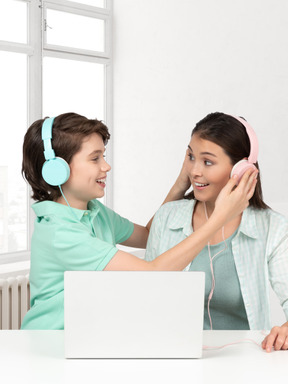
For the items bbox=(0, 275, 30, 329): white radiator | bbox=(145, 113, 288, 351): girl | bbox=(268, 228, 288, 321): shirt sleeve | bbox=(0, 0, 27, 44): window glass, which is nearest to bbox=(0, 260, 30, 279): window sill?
bbox=(0, 275, 30, 329): white radiator

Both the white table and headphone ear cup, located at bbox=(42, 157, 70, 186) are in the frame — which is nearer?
the white table

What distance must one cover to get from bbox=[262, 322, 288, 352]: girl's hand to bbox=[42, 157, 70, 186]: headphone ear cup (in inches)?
30.5

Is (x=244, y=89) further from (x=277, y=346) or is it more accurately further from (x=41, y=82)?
(x=277, y=346)

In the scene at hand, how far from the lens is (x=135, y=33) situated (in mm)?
4273

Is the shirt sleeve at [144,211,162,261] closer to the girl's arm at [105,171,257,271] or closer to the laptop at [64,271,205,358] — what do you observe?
the girl's arm at [105,171,257,271]

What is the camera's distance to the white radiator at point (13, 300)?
3364 mm

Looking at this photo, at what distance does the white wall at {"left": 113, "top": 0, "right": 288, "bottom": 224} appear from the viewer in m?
3.71

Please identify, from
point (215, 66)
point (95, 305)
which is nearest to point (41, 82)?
point (215, 66)

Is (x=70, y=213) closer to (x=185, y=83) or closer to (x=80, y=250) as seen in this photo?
(x=80, y=250)

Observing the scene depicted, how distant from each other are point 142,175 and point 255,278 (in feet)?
7.95

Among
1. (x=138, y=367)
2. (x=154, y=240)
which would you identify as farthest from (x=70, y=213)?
(x=138, y=367)

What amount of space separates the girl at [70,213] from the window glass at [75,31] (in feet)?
7.70

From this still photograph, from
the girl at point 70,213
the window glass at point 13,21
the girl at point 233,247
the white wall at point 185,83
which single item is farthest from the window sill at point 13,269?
the girl at point 233,247

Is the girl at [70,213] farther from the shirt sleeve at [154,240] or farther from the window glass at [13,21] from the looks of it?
the window glass at [13,21]
